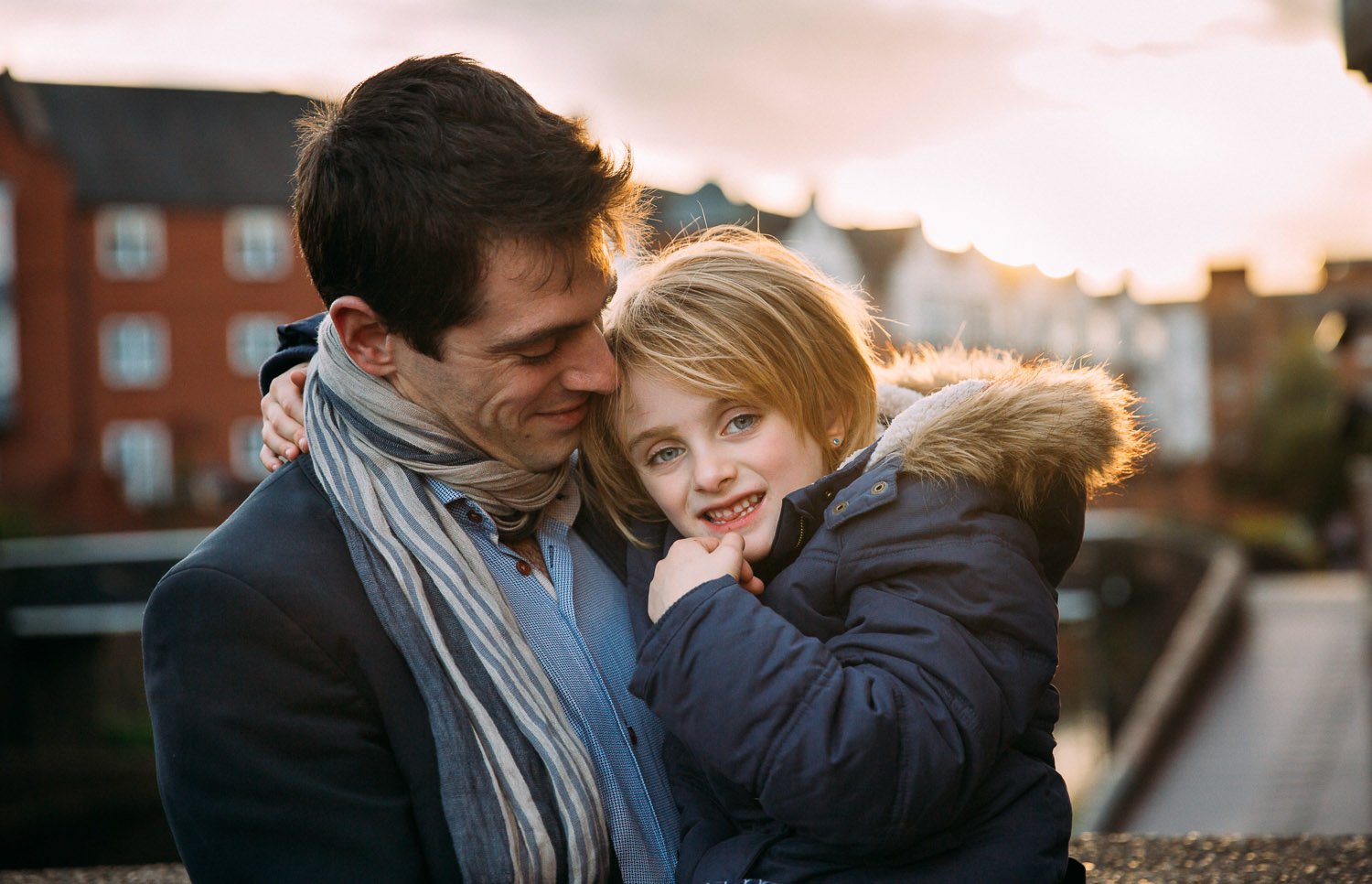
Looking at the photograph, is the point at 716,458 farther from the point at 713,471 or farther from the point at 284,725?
the point at 284,725

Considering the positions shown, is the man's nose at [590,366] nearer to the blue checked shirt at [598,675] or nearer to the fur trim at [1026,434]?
the blue checked shirt at [598,675]

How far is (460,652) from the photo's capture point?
6.82ft

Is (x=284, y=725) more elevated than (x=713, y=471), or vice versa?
(x=713, y=471)

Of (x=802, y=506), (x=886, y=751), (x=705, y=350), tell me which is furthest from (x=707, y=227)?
(x=886, y=751)

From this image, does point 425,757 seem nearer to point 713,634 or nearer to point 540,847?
point 540,847

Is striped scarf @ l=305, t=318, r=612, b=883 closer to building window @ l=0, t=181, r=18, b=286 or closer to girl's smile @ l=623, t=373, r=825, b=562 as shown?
girl's smile @ l=623, t=373, r=825, b=562

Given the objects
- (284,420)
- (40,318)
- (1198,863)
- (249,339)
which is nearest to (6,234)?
(40,318)

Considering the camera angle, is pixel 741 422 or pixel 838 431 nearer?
pixel 741 422

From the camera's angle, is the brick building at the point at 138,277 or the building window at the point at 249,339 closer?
the brick building at the point at 138,277

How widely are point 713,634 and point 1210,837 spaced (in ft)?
5.63

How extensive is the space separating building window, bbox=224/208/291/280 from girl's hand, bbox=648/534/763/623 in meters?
34.3

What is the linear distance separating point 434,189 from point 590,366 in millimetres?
423

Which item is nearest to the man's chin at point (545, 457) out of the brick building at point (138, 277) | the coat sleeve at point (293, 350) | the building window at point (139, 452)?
the coat sleeve at point (293, 350)

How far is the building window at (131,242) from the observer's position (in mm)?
33375
